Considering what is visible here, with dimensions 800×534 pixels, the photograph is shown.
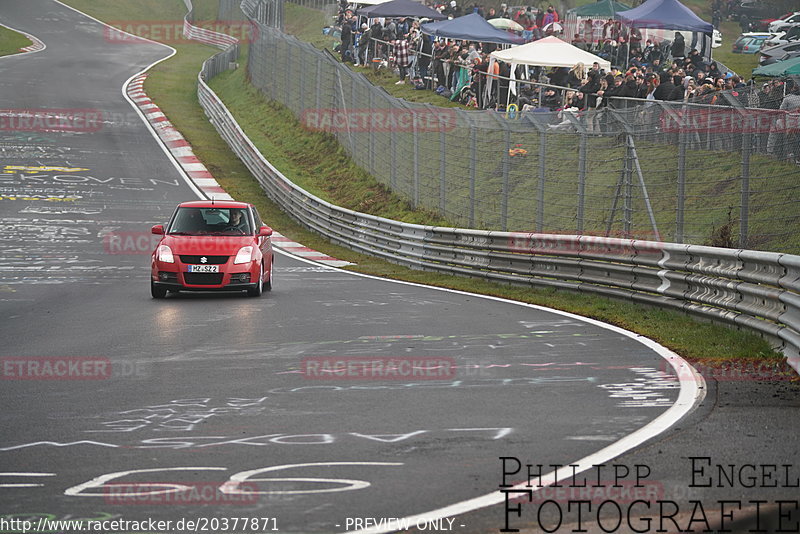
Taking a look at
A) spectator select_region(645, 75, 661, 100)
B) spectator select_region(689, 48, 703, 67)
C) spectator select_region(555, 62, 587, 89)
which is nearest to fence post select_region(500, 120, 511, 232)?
spectator select_region(645, 75, 661, 100)

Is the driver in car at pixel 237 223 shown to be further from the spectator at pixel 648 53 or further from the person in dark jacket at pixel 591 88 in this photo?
the spectator at pixel 648 53

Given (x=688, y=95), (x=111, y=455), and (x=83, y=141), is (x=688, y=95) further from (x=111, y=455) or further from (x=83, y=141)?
(x=83, y=141)

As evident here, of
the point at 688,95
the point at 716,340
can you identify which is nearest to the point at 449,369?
the point at 716,340

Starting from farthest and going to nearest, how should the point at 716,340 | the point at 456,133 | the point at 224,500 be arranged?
the point at 456,133 < the point at 716,340 < the point at 224,500

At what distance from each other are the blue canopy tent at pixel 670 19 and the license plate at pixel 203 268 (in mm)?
17756

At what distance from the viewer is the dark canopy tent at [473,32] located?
3381 centimetres

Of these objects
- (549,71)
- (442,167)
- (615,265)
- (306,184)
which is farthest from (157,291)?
(549,71)

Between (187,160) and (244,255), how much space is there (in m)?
21.8

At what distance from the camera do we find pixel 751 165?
43.0 ft

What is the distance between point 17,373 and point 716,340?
6697 millimetres

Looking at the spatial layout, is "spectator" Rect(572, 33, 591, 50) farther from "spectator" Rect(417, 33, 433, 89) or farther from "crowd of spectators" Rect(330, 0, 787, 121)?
"spectator" Rect(417, 33, 433, 89)

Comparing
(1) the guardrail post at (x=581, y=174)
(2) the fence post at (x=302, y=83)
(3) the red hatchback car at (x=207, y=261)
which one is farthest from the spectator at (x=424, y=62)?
(3) the red hatchback car at (x=207, y=261)

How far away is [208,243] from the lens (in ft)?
55.9

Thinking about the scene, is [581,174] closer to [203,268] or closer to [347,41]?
[203,268]
